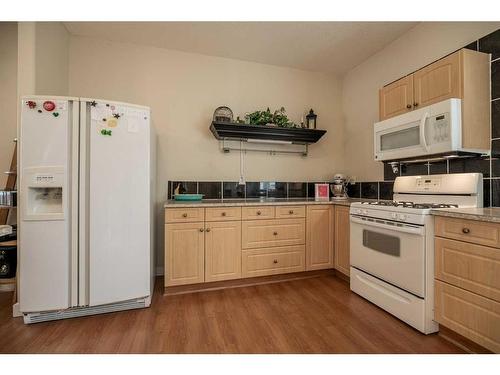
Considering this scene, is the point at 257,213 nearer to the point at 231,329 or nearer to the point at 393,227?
the point at 231,329

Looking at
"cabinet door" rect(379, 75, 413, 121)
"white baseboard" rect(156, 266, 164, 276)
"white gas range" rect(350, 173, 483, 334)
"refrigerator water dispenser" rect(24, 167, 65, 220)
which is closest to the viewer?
"white gas range" rect(350, 173, 483, 334)

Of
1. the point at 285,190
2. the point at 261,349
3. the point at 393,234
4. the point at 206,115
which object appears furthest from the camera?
the point at 285,190

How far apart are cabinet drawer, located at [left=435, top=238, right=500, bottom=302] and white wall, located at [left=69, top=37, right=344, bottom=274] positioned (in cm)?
189

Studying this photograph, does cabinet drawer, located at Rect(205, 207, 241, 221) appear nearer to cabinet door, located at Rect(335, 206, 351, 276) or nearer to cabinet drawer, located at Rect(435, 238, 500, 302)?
cabinet door, located at Rect(335, 206, 351, 276)

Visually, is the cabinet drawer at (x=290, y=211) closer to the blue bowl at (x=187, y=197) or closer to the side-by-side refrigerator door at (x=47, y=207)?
the blue bowl at (x=187, y=197)

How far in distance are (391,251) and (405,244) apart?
142 mm

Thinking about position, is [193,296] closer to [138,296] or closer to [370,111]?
[138,296]

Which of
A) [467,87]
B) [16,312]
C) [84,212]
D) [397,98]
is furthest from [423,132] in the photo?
[16,312]

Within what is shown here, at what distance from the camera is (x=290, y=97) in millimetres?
3234

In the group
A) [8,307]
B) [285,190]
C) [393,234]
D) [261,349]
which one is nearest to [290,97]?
[285,190]

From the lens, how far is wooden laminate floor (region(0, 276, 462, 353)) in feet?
4.86

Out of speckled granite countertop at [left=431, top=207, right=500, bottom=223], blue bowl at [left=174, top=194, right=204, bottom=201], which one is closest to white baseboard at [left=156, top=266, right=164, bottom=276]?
blue bowl at [left=174, top=194, right=204, bottom=201]

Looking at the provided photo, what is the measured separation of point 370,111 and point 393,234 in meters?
1.75
